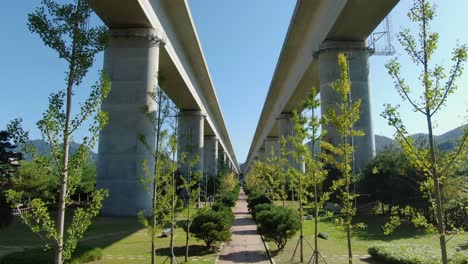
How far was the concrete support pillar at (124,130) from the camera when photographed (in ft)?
76.3

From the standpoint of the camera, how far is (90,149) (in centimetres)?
638

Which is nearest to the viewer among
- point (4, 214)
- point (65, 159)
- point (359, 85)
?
point (65, 159)

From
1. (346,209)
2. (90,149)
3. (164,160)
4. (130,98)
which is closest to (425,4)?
(346,209)

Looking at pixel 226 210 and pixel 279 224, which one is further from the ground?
pixel 226 210

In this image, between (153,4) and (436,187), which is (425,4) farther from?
(153,4)

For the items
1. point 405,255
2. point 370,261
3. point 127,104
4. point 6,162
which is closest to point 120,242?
point 127,104

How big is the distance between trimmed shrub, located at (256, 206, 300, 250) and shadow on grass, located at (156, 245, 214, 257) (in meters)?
2.28

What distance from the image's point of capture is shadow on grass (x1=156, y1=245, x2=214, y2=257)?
1450 cm

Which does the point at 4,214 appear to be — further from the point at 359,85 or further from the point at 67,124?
the point at 359,85

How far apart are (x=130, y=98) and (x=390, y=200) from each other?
52.0 ft

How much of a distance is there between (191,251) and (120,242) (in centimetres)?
311

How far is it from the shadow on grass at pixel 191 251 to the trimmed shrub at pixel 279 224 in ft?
7.47

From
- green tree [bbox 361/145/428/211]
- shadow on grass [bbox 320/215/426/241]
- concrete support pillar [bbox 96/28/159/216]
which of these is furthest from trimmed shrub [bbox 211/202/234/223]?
green tree [bbox 361/145/428/211]

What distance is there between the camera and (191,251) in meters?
15.3
